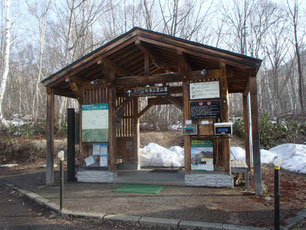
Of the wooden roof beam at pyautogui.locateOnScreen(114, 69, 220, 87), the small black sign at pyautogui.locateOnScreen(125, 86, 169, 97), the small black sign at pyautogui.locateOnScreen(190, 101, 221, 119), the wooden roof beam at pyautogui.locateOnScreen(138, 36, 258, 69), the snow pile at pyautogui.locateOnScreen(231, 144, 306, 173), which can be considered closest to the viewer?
the wooden roof beam at pyautogui.locateOnScreen(138, 36, 258, 69)

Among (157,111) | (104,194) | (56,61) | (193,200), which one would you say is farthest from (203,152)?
(56,61)

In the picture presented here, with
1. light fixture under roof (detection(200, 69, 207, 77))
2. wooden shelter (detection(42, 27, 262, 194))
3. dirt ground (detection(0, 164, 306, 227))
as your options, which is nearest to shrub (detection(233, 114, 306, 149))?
wooden shelter (detection(42, 27, 262, 194))

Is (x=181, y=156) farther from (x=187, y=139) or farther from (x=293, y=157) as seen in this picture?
(x=293, y=157)

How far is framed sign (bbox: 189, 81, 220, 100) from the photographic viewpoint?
6.66 meters

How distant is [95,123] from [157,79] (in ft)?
8.07

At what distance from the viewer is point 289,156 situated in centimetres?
1016

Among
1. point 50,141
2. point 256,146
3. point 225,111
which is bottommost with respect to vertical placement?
point 256,146

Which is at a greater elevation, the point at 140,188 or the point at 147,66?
the point at 147,66

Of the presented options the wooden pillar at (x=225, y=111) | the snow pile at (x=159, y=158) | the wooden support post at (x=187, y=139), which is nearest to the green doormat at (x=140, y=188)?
the wooden support post at (x=187, y=139)

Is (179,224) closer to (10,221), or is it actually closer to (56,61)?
(10,221)

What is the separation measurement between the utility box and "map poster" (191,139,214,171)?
0.49 m

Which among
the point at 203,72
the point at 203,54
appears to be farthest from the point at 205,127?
the point at 203,54

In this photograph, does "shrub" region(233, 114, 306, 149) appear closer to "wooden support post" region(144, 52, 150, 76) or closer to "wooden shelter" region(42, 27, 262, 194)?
"wooden shelter" region(42, 27, 262, 194)

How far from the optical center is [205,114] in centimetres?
668
